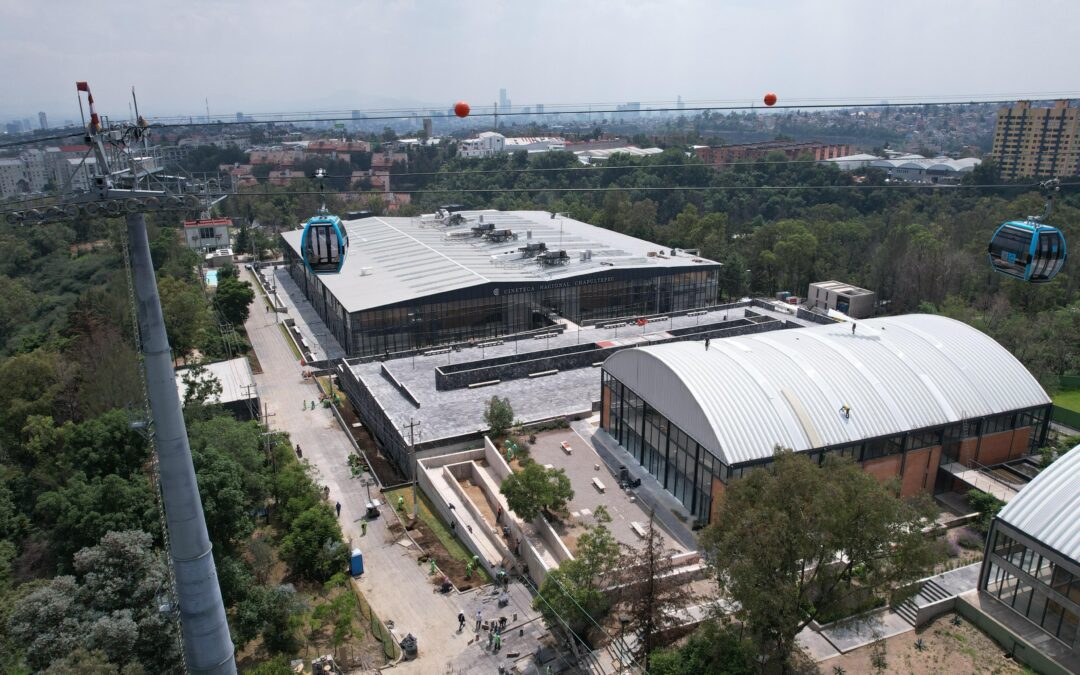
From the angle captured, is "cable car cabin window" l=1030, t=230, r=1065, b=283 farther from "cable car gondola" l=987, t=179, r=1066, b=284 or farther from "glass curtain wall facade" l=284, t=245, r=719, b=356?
"glass curtain wall facade" l=284, t=245, r=719, b=356

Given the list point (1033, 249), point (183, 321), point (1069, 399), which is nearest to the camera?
point (1033, 249)

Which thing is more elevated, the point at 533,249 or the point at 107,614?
the point at 533,249

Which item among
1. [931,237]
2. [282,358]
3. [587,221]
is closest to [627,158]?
[587,221]

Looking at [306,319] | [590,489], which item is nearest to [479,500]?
[590,489]

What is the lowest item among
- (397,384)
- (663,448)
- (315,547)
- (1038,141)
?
(315,547)

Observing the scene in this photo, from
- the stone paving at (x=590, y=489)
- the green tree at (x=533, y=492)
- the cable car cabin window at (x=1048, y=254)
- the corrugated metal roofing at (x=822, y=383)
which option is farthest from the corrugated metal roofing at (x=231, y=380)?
the cable car cabin window at (x=1048, y=254)

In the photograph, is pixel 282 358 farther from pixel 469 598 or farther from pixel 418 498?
pixel 469 598

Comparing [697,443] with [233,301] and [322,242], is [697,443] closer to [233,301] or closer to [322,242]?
[322,242]
